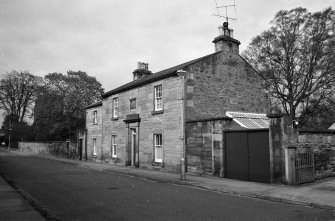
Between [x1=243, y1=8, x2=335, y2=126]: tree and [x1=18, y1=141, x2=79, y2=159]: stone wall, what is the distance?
21.5 metres

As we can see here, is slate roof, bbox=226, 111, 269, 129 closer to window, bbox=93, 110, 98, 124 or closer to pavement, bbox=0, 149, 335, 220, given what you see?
pavement, bbox=0, 149, 335, 220

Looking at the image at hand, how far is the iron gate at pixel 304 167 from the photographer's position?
1281 cm

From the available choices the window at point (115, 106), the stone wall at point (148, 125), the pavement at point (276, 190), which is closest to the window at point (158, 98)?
the stone wall at point (148, 125)

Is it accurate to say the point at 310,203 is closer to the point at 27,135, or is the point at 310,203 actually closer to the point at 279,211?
the point at 279,211

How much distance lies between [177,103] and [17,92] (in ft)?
160

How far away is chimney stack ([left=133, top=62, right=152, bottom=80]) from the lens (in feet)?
94.7

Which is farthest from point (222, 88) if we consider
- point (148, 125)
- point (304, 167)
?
point (304, 167)

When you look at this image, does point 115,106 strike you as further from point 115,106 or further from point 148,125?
point 148,125

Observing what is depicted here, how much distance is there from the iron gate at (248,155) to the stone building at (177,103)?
1.29m

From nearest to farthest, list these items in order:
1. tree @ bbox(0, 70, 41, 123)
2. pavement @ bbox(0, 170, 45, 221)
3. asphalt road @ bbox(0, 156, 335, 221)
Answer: pavement @ bbox(0, 170, 45, 221) → asphalt road @ bbox(0, 156, 335, 221) → tree @ bbox(0, 70, 41, 123)

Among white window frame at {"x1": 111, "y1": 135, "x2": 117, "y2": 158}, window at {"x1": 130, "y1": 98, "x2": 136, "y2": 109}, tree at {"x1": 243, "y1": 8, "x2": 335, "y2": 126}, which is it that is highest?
tree at {"x1": 243, "y1": 8, "x2": 335, "y2": 126}

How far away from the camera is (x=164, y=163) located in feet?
63.1

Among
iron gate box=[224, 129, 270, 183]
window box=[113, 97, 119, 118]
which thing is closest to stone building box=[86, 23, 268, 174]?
window box=[113, 97, 119, 118]

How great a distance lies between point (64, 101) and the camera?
47.7m
